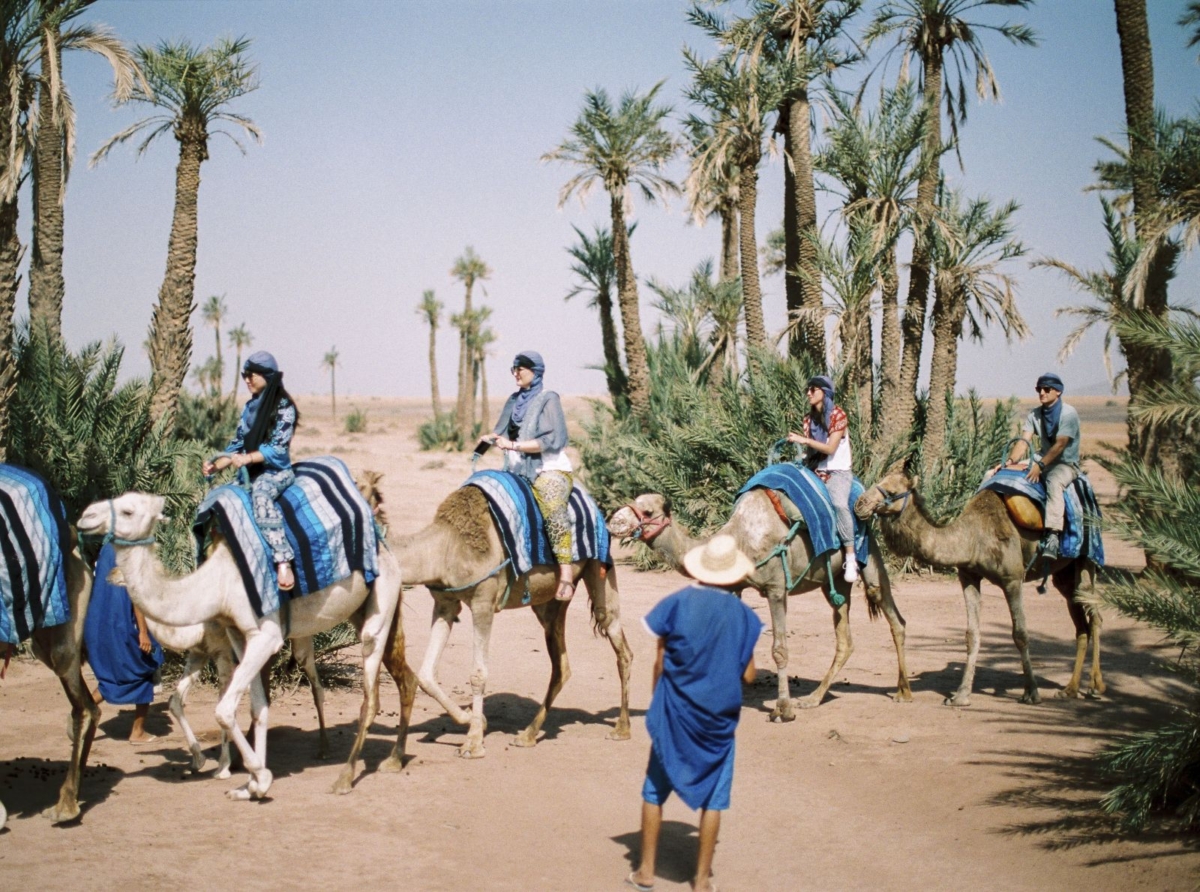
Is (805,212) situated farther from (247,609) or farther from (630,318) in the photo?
(247,609)

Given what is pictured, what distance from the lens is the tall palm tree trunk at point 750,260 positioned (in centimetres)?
2231

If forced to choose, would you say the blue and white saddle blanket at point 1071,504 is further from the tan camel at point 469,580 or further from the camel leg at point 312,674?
the camel leg at point 312,674

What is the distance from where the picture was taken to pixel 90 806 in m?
7.01

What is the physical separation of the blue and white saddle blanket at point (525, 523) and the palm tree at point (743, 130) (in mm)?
11738

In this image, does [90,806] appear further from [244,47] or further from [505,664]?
[244,47]

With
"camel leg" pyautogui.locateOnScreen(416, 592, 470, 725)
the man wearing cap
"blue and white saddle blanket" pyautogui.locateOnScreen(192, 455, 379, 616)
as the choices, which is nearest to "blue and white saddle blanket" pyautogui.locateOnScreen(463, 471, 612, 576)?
"camel leg" pyautogui.locateOnScreen(416, 592, 470, 725)

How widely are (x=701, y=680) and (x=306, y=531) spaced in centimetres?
302

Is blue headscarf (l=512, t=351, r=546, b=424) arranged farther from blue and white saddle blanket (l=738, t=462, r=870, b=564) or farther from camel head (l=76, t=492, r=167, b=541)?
camel head (l=76, t=492, r=167, b=541)

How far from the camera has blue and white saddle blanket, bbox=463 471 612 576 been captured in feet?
28.0

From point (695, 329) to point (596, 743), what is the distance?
729 inches

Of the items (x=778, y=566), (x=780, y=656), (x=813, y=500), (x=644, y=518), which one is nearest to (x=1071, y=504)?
(x=813, y=500)

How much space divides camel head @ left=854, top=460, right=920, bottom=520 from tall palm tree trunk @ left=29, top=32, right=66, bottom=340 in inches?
436

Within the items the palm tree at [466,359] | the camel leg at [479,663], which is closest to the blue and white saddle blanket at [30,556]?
the camel leg at [479,663]

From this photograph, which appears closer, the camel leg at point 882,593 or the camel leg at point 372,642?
the camel leg at point 372,642
